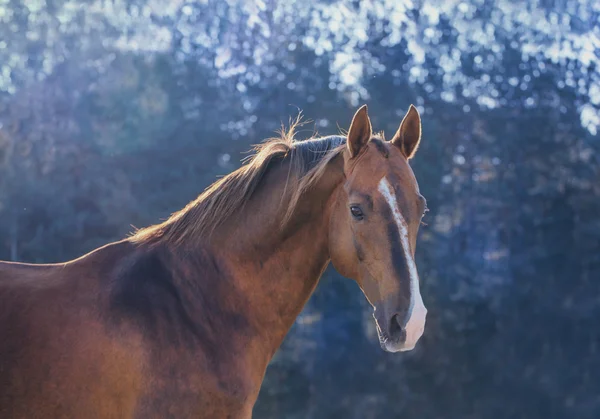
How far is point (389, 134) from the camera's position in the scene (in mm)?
12570

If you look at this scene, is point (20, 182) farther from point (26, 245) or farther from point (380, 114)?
point (380, 114)

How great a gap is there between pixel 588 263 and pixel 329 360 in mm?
5737

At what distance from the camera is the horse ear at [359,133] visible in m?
3.12

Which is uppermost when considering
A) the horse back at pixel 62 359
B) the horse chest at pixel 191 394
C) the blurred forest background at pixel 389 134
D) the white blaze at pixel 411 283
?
the white blaze at pixel 411 283

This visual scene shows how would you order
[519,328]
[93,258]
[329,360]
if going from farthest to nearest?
1. [519,328]
2. [329,360]
3. [93,258]

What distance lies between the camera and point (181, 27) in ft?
47.6

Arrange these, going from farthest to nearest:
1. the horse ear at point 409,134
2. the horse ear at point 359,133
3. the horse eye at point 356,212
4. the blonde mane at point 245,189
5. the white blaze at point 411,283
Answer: the horse ear at point 409,134 → the blonde mane at point 245,189 → the horse ear at point 359,133 → the horse eye at point 356,212 → the white blaze at point 411,283

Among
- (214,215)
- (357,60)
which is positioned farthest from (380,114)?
(214,215)

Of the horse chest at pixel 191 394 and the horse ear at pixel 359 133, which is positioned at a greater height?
the horse ear at pixel 359 133

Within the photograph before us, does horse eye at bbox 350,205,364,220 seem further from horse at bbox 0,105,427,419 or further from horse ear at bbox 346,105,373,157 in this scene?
horse ear at bbox 346,105,373,157

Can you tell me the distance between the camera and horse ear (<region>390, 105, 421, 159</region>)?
132 inches

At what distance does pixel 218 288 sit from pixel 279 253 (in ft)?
1.10

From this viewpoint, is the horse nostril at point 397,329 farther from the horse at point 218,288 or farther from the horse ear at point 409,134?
the horse ear at point 409,134

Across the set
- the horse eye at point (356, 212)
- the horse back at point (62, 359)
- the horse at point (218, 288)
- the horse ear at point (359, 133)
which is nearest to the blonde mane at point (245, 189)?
the horse at point (218, 288)
